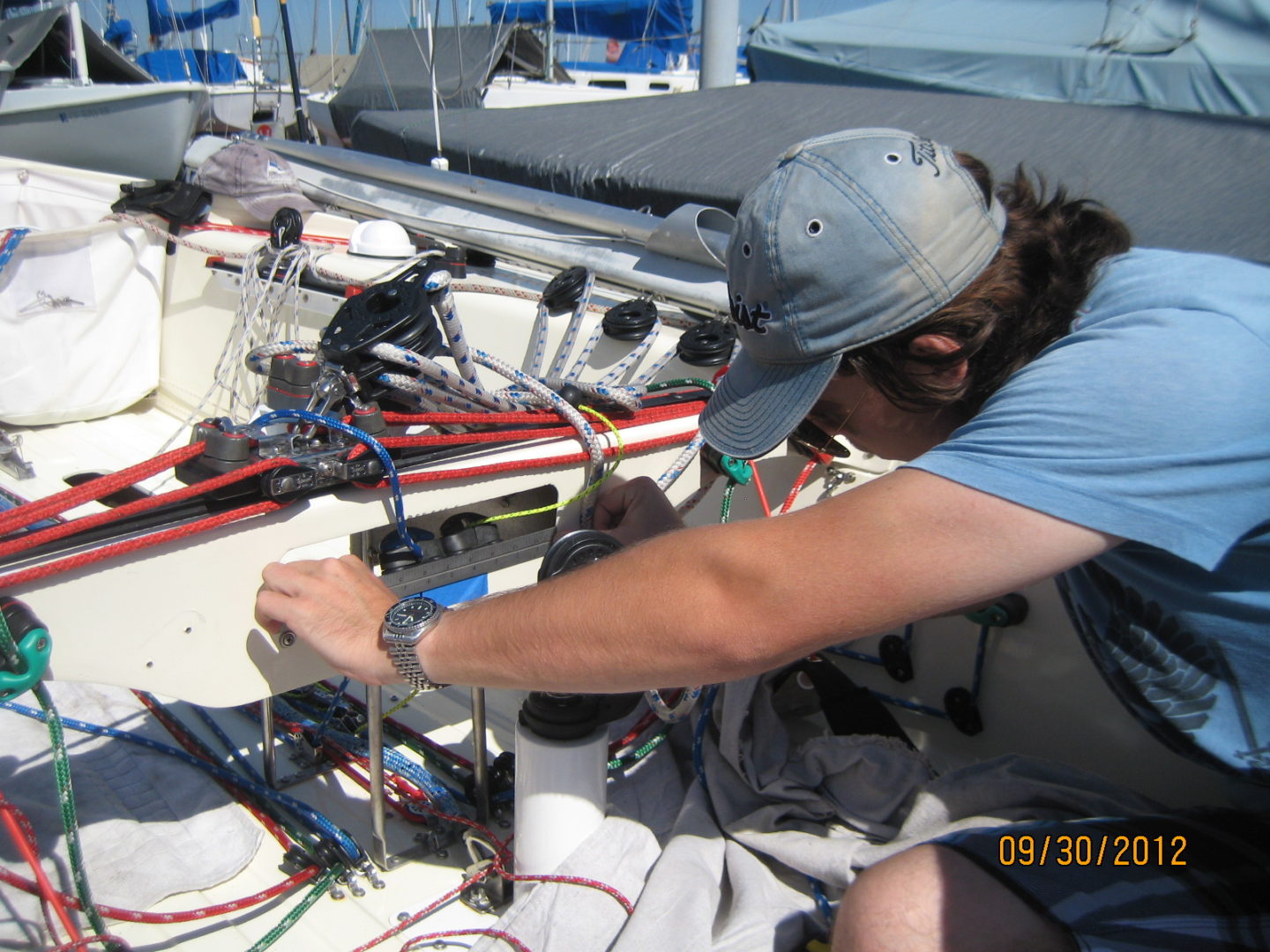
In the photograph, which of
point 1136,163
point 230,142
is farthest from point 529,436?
point 230,142

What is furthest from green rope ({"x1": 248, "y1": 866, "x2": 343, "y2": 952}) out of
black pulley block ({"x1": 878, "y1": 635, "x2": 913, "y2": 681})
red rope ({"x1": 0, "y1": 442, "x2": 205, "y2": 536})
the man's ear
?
the man's ear

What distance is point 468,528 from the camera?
1.49 meters

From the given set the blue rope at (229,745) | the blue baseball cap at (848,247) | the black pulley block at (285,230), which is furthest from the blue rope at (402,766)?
the black pulley block at (285,230)

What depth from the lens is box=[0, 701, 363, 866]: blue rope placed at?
1472 millimetres

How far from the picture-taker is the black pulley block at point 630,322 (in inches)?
77.6

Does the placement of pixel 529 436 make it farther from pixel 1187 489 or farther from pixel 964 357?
pixel 1187 489

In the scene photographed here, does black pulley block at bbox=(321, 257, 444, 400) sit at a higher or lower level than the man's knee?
higher

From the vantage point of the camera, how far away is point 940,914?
36.5 inches

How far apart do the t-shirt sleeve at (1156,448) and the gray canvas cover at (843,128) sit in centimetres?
134

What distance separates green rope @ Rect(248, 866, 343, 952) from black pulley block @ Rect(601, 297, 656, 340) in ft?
3.78

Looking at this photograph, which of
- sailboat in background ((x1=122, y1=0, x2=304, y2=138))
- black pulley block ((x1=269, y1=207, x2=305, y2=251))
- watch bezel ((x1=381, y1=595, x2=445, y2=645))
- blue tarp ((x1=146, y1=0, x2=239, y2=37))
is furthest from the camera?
blue tarp ((x1=146, y1=0, x2=239, y2=37))

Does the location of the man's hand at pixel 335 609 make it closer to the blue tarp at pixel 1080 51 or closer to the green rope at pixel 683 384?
the green rope at pixel 683 384

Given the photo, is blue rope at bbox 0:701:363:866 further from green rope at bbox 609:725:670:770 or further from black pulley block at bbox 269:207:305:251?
black pulley block at bbox 269:207:305:251
